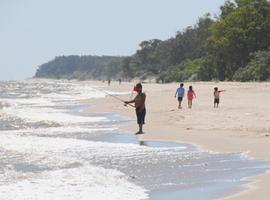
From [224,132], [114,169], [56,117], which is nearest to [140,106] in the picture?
[224,132]

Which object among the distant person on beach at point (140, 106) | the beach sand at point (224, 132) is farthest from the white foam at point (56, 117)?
the distant person on beach at point (140, 106)

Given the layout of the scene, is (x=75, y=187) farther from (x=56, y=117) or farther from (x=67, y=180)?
(x=56, y=117)

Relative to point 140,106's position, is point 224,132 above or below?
below

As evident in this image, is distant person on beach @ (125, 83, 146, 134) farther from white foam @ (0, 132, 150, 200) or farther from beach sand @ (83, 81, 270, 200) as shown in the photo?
white foam @ (0, 132, 150, 200)

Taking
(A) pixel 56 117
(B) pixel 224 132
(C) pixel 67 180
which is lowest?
(A) pixel 56 117

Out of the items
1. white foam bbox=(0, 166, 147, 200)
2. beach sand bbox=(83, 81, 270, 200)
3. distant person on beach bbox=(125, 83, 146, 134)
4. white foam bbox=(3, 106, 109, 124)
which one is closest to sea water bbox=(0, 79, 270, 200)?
white foam bbox=(0, 166, 147, 200)

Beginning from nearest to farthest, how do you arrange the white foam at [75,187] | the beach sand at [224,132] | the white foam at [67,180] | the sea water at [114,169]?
the white foam at [75,187] → the white foam at [67,180] → the sea water at [114,169] → the beach sand at [224,132]

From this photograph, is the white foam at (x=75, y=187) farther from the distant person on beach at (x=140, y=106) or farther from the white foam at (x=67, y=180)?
the distant person on beach at (x=140, y=106)

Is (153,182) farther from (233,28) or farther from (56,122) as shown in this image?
(233,28)

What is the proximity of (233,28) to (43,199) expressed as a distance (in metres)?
60.1

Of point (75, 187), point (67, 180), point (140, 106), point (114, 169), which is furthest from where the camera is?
point (140, 106)

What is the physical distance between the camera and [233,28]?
65.9 meters

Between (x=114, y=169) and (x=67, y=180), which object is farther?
(x=114, y=169)

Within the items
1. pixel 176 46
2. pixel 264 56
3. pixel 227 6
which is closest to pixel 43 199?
pixel 264 56
